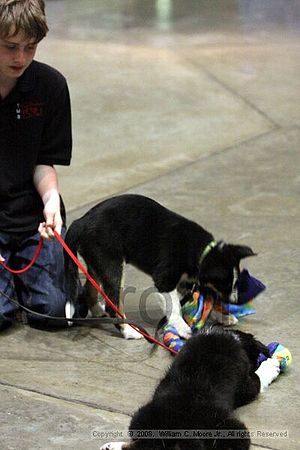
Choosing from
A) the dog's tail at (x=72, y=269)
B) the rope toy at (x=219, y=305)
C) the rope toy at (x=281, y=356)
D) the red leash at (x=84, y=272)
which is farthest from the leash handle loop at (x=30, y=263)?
the rope toy at (x=281, y=356)

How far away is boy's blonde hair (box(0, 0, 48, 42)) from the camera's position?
159 inches

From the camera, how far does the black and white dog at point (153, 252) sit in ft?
14.0

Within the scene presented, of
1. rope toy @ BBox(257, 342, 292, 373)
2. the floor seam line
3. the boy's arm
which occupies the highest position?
the boy's arm

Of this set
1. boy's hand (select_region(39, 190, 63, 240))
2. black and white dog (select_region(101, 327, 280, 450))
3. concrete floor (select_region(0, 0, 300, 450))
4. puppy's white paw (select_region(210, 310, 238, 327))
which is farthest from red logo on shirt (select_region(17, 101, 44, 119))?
black and white dog (select_region(101, 327, 280, 450))

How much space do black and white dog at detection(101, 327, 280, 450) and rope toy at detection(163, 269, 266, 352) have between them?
0.45 m

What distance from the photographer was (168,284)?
4.29m

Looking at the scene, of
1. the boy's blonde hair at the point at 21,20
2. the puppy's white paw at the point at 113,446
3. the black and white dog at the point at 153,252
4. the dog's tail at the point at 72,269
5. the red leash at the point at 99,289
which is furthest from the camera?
the dog's tail at the point at 72,269

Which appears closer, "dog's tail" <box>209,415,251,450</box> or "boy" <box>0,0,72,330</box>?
"dog's tail" <box>209,415,251,450</box>

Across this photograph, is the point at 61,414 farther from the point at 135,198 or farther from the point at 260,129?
the point at 260,129

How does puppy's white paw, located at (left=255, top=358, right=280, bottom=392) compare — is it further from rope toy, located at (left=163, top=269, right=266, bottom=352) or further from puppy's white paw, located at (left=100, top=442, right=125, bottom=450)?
puppy's white paw, located at (left=100, top=442, right=125, bottom=450)

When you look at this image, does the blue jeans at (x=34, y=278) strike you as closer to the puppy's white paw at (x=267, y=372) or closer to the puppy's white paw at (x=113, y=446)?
the puppy's white paw at (x=267, y=372)

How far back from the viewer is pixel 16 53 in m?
4.12

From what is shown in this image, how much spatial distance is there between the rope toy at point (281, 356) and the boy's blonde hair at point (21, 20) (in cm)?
161

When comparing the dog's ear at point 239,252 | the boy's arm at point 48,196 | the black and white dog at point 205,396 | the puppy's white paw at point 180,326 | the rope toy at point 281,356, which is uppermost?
the boy's arm at point 48,196
